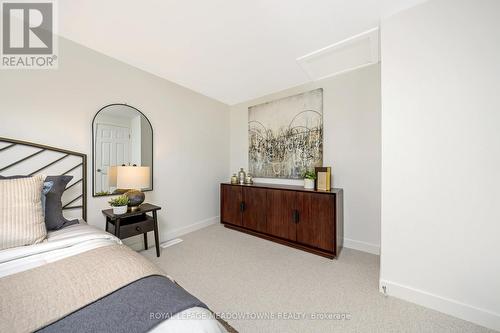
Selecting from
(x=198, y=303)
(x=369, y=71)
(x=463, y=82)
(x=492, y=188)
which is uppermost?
(x=369, y=71)

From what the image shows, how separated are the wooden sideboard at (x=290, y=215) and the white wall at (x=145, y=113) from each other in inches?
24.8

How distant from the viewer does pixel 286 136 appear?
2996 mm

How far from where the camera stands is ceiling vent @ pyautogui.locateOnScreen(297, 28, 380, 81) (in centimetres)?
192

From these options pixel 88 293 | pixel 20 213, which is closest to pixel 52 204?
pixel 20 213

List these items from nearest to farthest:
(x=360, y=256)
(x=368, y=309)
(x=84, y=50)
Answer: (x=368, y=309) → (x=84, y=50) → (x=360, y=256)

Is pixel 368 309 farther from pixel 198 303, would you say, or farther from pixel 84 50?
pixel 84 50

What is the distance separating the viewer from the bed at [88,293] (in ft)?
1.96

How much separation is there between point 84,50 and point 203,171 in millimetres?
2055

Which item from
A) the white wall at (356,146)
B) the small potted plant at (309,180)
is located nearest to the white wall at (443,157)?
the white wall at (356,146)

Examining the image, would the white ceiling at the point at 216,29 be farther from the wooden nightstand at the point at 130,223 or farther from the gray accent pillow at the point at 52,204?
the wooden nightstand at the point at 130,223

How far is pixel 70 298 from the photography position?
27.3 inches

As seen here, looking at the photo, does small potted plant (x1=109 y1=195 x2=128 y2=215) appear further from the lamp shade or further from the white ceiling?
the white ceiling

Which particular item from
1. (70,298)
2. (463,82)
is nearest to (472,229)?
(463,82)

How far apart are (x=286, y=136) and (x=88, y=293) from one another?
2.74 m
